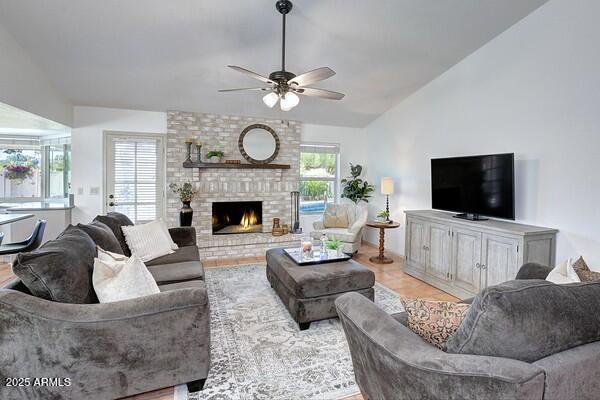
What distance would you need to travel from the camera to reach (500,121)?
3709mm

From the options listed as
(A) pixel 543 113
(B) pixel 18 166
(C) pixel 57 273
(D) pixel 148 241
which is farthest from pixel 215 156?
(A) pixel 543 113

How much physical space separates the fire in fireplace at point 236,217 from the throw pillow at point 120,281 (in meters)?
3.56

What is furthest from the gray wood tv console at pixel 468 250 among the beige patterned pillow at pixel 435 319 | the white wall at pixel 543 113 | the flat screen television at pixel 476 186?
the beige patterned pillow at pixel 435 319

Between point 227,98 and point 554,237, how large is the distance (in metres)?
4.71

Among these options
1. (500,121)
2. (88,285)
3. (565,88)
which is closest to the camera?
(88,285)

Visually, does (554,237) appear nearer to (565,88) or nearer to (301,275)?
(565,88)

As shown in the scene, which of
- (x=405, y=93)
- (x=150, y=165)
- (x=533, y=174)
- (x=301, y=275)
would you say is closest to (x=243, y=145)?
(x=150, y=165)

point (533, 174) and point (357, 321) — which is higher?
point (533, 174)

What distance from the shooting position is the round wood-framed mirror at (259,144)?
18.3ft

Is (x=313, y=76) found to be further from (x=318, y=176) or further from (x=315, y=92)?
(x=318, y=176)

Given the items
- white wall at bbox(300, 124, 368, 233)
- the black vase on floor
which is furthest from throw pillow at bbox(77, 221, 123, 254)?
white wall at bbox(300, 124, 368, 233)

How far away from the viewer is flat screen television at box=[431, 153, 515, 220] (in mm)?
3330

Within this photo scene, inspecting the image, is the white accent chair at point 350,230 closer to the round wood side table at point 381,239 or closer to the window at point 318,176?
the round wood side table at point 381,239

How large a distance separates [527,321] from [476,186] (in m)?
2.96
